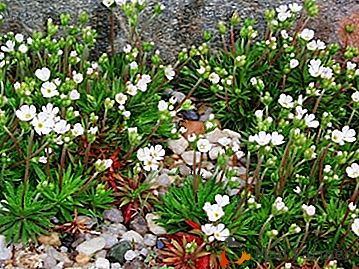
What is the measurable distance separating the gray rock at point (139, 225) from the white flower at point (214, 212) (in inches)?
14.9

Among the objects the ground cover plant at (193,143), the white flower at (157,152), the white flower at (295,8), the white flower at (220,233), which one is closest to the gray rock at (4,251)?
the ground cover plant at (193,143)

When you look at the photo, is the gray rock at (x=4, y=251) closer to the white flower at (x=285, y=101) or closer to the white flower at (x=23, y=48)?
the white flower at (x=23, y=48)

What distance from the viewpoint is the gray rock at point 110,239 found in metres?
3.32

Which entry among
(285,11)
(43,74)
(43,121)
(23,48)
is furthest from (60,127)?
(285,11)

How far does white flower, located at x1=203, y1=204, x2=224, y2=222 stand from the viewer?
3156 mm

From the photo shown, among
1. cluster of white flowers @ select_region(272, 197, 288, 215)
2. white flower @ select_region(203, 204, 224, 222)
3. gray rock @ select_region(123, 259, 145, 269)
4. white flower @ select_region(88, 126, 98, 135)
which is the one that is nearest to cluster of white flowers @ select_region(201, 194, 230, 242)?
white flower @ select_region(203, 204, 224, 222)

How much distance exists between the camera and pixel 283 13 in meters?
4.09

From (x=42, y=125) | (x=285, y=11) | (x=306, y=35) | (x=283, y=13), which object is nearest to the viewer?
(x=42, y=125)

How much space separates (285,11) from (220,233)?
61.8 inches

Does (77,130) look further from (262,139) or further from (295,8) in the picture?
(295,8)

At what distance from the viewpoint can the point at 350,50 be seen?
405cm

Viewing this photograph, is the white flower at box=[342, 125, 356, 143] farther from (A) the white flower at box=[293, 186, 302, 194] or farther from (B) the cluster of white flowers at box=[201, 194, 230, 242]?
(B) the cluster of white flowers at box=[201, 194, 230, 242]

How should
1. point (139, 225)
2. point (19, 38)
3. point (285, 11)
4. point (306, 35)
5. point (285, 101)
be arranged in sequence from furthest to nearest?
point (285, 11), point (306, 35), point (19, 38), point (285, 101), point (139, 225)

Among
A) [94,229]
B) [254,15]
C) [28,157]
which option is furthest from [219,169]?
[254,15]
